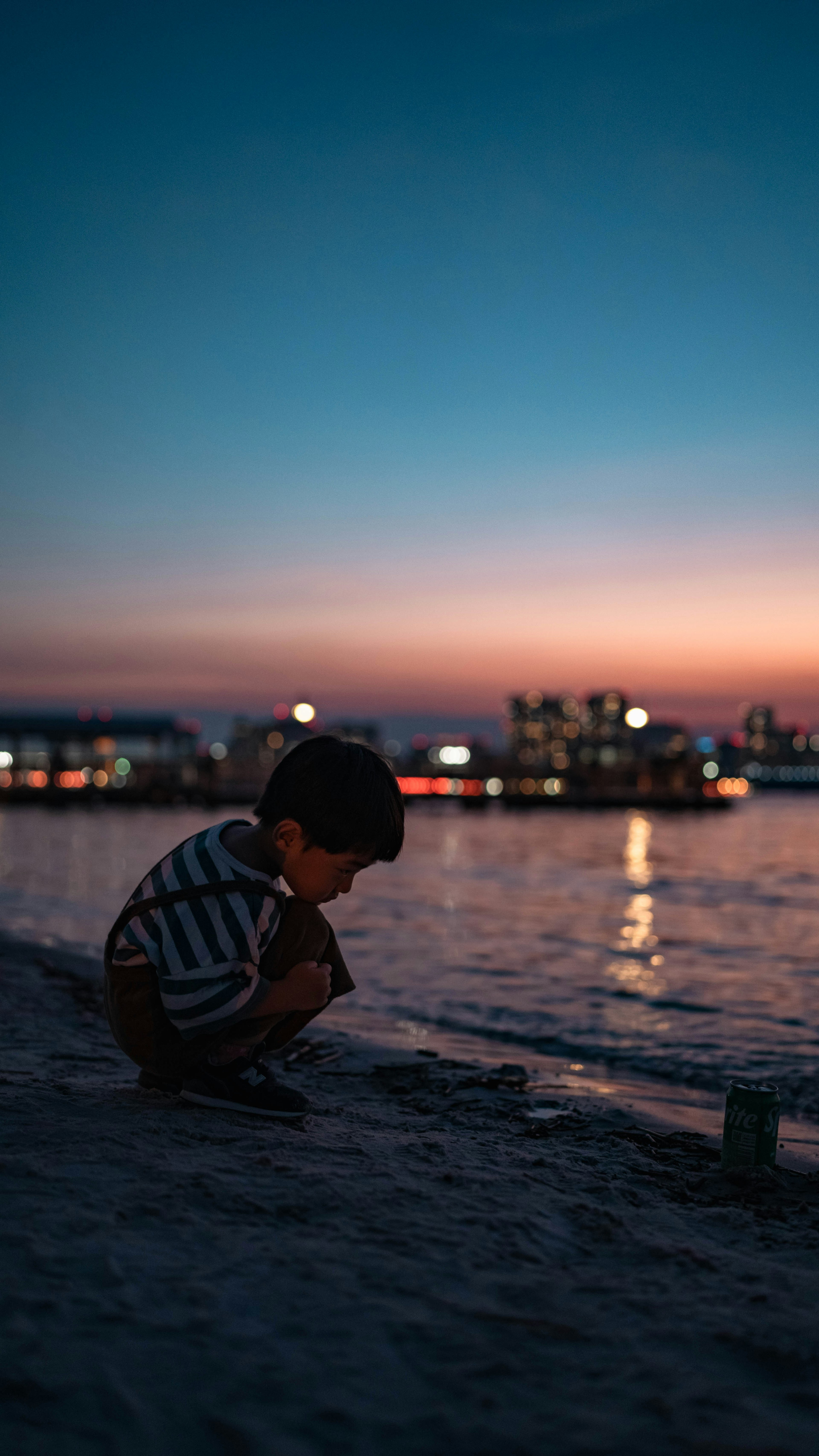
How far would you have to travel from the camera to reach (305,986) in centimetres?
338

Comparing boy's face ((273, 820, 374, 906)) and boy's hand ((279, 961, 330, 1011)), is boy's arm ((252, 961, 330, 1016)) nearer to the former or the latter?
boy's hand ((279, 961, 330, 1011))

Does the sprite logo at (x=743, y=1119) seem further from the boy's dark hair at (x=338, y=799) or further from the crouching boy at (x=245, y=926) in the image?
the boy's dark hair at (x=338, y=799)

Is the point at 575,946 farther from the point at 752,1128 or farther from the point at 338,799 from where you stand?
the point at 338,799

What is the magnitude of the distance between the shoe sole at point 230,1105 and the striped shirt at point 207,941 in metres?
0.29

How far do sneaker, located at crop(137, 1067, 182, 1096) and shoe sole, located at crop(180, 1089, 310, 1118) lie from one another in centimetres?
5

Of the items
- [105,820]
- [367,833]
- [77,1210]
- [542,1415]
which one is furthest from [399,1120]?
[105,820]

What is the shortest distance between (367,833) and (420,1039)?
4.60 metres

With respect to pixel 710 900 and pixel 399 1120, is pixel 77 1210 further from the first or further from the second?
pixel 710 900

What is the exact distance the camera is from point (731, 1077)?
6.71 meters

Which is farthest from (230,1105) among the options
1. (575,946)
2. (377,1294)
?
(575,946)

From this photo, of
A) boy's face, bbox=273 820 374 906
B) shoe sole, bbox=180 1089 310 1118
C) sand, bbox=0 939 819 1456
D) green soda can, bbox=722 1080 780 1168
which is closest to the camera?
sand, bbox=0 939 819 1456

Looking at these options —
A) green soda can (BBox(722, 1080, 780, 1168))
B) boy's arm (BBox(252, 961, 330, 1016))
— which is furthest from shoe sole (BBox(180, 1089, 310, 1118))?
green soda can (BBox(722, 1080, 780, 1168))

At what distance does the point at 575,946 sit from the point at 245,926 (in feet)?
36.6

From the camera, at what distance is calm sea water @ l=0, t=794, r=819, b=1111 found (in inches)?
313
